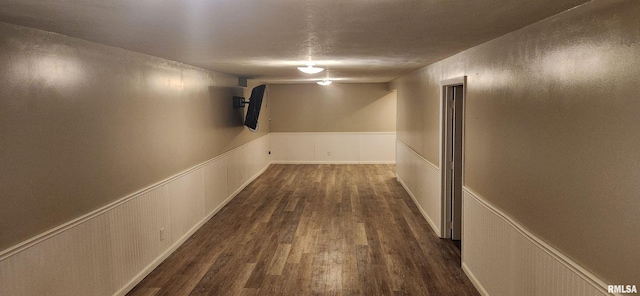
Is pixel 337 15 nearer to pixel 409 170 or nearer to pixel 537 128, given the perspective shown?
pixel 537 128

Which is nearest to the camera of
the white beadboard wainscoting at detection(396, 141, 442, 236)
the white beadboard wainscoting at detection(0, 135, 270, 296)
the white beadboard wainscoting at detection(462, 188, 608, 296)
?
the white beadboard wainscoting at detection(462, 188, 608, 296)

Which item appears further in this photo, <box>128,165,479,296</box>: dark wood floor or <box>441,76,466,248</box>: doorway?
<box>441,76,466,248</box>: doorway

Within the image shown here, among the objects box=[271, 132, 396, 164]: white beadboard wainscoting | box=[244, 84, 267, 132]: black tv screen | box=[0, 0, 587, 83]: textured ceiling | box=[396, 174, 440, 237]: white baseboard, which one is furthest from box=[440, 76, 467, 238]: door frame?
box=[271, 132, 396, 164]: white beadboard wainscoting

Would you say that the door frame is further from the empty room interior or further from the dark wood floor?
the dark wood floor

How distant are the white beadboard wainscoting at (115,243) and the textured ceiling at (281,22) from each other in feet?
4.70

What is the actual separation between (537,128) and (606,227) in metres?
0.86

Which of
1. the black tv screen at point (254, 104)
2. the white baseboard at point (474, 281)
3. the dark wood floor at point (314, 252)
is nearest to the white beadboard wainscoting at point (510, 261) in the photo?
the white baseboard at point (474, 281)

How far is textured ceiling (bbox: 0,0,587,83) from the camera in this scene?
2.14 meters

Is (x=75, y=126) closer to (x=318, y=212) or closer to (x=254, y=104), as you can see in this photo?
(x=318, y=212)

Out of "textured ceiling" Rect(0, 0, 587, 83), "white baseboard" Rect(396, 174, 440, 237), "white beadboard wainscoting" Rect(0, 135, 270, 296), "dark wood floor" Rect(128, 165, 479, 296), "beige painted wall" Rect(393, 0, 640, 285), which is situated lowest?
"dark wood floor" Rect(128, 165, 479, 296)

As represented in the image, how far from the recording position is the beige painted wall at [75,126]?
2631 mm

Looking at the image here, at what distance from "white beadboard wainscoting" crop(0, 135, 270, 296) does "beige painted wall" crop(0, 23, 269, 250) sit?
0.11 meters

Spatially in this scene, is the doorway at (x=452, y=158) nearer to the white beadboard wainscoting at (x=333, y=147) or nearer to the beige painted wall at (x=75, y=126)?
the beige painted wall at (x=75, y=126)

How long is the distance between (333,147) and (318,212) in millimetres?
5507
